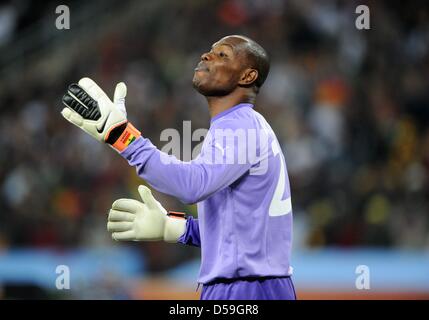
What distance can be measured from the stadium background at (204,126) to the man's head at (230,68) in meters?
4.24

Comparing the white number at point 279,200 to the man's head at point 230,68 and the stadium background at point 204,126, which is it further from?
the stadium background at point 204,126

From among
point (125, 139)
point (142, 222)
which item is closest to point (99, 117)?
point (125, 139)

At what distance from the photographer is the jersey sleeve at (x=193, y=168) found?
403 cm

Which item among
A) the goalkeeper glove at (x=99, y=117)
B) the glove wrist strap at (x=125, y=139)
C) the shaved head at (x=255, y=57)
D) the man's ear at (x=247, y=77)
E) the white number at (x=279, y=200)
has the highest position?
the shaved head at (x=255, y=57)

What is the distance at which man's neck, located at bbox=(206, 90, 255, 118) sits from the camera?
438 centimetres

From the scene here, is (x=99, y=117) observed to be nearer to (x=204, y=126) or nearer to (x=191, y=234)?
(x=191, y=234)

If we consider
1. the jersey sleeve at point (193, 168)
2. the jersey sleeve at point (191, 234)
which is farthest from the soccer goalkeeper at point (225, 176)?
the jersey sleeve at point (191, 234)

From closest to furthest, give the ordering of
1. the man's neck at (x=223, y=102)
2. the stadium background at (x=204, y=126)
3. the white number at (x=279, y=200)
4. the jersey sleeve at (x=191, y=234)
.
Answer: the white number at (x=279, y=200), the man's neck at (x=223, y=102), the jersey sleeve at (x=191, y=234), the stadium background at (x=204, y=126)

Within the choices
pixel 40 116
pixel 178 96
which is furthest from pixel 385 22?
pixel 40 116

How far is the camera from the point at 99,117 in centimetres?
410

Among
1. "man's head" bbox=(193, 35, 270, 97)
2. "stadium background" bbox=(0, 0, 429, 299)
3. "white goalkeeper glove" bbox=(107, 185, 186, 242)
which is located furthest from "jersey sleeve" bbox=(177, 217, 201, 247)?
"stadium background" bbox=(0, 0, 429, 299)

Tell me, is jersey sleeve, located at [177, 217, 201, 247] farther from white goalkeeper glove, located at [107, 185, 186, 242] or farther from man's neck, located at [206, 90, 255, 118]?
man's neck, located at [206, 90, 255, 118]

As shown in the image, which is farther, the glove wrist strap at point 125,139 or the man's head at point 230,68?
the man's head at point 230,68

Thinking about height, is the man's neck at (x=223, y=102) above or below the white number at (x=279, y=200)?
above
